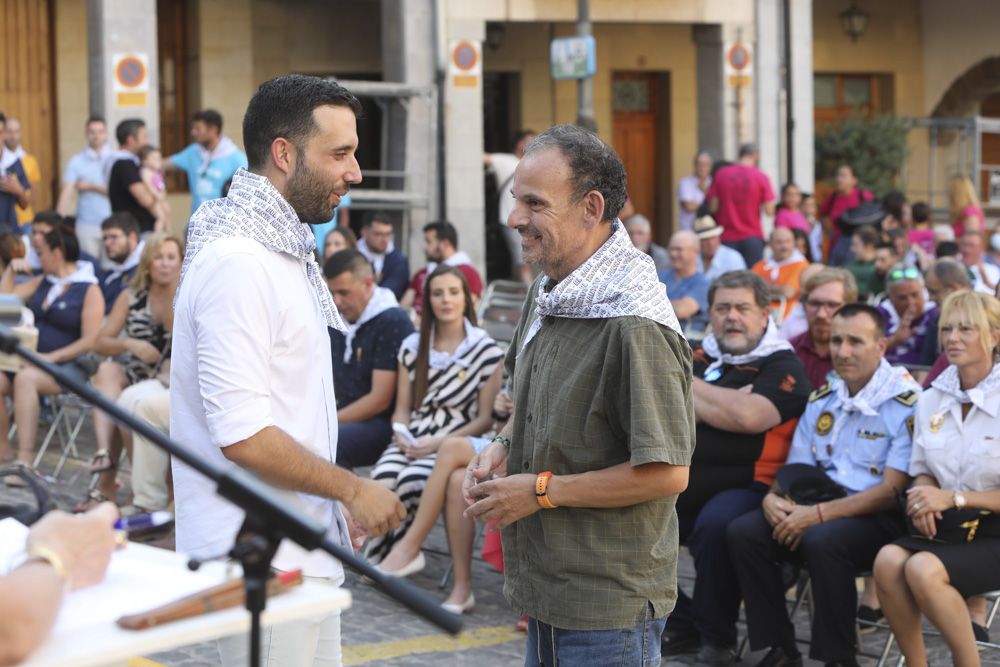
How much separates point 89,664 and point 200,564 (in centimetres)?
36

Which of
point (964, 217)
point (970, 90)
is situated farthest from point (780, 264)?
point (970, 90)

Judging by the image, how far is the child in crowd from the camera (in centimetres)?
1205

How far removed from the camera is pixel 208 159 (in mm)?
12172

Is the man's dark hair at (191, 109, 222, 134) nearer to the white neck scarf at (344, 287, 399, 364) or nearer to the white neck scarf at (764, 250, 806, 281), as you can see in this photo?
the white neck scarf at (344, 287, 399, 364)

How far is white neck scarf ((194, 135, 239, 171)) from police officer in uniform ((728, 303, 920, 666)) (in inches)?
280

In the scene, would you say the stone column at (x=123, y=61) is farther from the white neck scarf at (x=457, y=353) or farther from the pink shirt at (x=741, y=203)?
the white neck scarf at (x=457, y=353)

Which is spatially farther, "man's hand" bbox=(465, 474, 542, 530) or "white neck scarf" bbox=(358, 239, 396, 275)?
"white neck scarf" bbox=(358, 239, 396, 275)

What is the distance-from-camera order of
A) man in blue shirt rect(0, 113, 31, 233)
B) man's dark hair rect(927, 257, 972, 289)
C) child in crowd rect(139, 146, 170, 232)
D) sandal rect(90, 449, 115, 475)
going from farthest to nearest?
man in blue shirt rect(0, 113, 31, 233) → child in crowd rect(139, 146, 170, 232) → sandal rect(90, 449, 115, 475) → man's dark hair rect(927, 257, 972, 289)

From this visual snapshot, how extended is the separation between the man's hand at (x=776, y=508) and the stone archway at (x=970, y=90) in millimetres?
18184

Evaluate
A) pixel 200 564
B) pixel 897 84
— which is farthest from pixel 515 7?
pixel 200 564

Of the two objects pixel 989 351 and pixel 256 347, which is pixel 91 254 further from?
pixel 256 347

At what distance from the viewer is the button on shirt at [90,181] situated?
12.7 m

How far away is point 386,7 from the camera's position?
16.3 metres

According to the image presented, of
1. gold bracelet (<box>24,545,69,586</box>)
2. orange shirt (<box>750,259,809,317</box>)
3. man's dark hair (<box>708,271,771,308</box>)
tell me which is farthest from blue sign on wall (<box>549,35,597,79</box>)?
gold bracelet (<box>24,545,69,586</box>)
